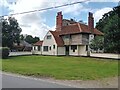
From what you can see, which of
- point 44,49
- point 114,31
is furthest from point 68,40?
point 114,31

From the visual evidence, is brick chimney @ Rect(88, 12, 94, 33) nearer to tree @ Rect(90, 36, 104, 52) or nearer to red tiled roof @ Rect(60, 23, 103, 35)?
red tiled roof @ Rect(60, 23, 103, 35)

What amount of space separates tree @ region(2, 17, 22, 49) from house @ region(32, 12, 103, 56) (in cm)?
649

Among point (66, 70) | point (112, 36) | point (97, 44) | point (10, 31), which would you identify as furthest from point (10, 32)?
point (66, 70)

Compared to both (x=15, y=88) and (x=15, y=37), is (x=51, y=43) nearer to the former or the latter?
(x=15, y=37)

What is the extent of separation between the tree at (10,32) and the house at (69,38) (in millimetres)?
6487

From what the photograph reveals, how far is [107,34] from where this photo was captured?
43531 millimetres

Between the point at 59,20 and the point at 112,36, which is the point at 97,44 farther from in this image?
the point at 59,20

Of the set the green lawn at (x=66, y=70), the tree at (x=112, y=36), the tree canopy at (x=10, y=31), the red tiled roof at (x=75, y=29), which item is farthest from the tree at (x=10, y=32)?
the green lawn at (x=66, y=70)

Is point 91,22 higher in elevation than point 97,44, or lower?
higher

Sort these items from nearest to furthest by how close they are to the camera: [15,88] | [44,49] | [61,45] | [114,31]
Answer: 1. [15,88]
2. [114,31]
3. [61,45]
4. [44,49]

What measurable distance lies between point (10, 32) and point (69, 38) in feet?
42.4

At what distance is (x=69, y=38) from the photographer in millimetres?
56938

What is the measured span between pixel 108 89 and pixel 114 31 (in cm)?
2837

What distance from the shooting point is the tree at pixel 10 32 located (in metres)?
56.7
